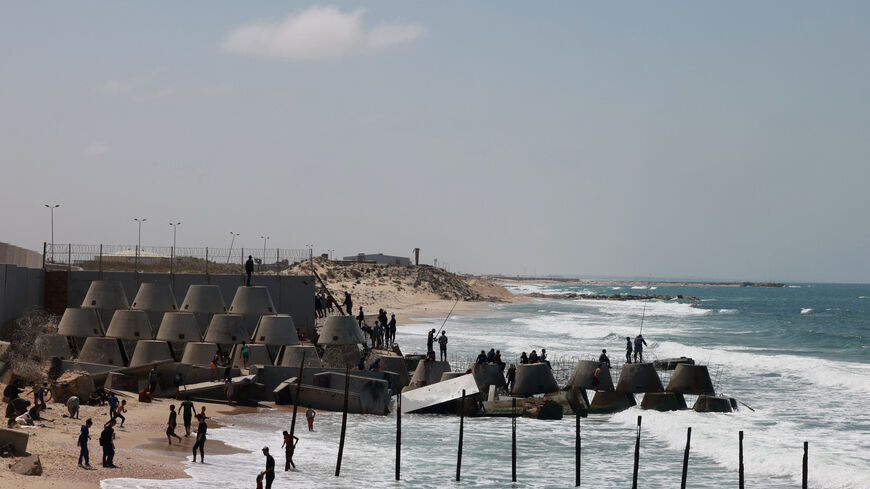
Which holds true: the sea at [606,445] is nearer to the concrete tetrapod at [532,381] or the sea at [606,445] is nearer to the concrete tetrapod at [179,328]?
the concrete tetrapod at [532,381]

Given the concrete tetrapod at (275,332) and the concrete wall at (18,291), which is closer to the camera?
the concrete wall at (18,291)

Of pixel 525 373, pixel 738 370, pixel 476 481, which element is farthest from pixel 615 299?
pixel 476 481

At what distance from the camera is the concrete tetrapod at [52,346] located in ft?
120

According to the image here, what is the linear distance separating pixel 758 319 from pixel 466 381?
82.4 m

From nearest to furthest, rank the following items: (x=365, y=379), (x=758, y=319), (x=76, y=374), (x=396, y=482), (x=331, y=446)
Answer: (x=396, y=482) < (x=331, y=446) < (x=76, y=374) < (x=365, y=379) < (x=758, y=319)

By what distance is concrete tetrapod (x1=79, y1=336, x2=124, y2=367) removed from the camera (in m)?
37.1

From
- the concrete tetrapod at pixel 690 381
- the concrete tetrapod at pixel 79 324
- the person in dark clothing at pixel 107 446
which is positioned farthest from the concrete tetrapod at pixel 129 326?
the concrete tetrapod at pixel 690 381

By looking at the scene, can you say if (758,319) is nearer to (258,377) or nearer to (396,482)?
(258,377)

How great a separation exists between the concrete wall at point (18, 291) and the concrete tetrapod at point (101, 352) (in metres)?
3.88

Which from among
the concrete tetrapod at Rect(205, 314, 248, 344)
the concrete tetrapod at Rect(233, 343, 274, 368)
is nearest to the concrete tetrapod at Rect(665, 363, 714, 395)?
the concrete tetrapod at Rect(233, 343, 274, 368)

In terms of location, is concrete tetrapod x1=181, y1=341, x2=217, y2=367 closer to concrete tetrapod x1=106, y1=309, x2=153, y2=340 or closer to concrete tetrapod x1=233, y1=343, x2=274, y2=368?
concrete tetrapod x1=233, y1=343, x2=274, y2=368

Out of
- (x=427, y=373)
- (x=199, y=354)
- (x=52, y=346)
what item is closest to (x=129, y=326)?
(x=52, y=346)

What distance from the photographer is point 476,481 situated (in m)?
24.2

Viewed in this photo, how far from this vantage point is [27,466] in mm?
20156
